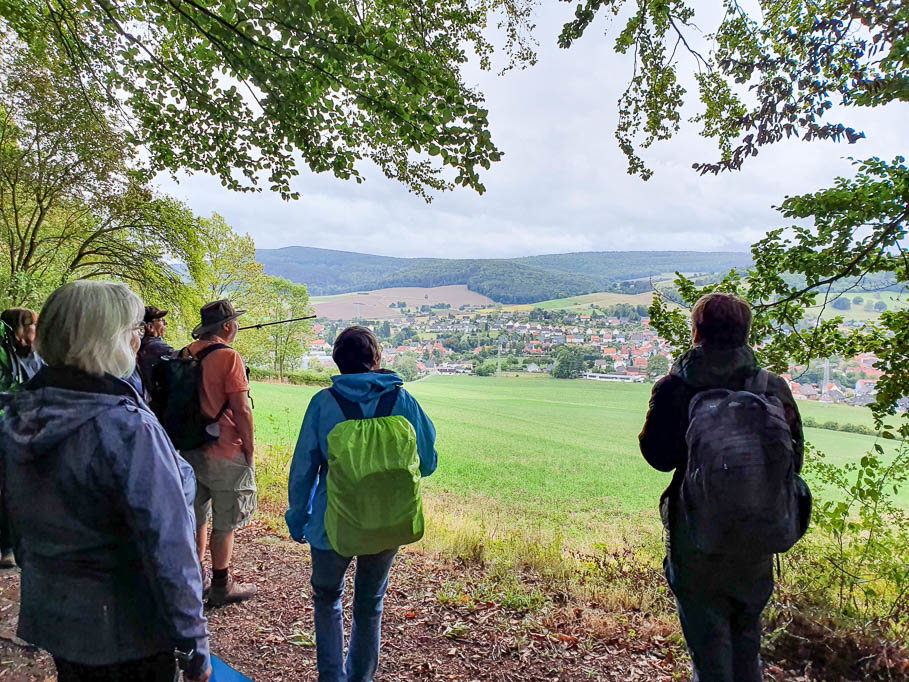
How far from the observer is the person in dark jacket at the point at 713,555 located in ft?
5.73

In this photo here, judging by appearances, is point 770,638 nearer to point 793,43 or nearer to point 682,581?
point 682,581

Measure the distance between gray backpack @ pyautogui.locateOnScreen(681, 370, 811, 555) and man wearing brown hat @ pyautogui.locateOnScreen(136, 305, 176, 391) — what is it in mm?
3010

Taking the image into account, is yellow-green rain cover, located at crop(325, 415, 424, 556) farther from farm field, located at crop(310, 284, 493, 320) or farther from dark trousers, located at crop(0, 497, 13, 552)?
farm field, located at crop(310, 284, 493, 320)

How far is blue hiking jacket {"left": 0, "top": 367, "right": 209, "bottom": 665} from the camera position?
49.6 inches

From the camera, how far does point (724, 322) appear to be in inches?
71.1

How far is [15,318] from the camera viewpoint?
3.64 meters

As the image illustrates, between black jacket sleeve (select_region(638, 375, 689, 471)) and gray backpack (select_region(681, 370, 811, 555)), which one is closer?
gray backpack (select_region(681, 370, 811, 555))

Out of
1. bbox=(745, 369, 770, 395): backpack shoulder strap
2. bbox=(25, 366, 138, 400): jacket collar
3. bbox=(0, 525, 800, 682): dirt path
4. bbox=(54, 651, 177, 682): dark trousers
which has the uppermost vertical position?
bbox=(25, 366, 138, 400): jacket collar

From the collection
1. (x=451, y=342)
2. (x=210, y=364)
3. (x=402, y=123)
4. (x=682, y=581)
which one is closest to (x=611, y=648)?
(x=682, y=581)

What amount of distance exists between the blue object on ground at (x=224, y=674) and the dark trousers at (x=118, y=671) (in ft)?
4.41

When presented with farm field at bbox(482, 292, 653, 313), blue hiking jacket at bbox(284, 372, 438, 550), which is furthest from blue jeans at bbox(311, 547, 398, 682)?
farm field at bbox(482, 292, 653, 313)

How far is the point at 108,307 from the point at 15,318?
129 inches

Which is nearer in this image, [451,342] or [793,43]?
[793,43]

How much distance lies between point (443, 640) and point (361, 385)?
1882 mm
